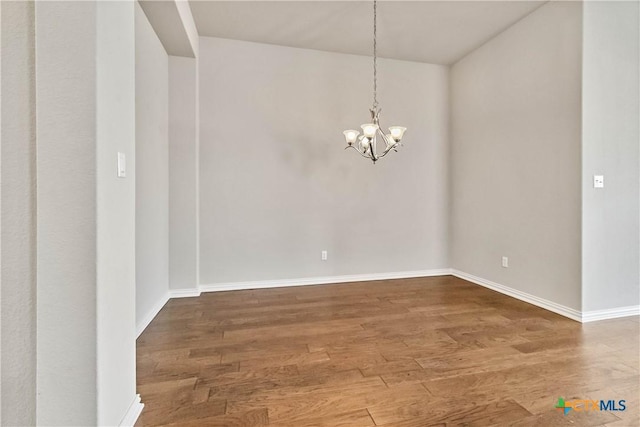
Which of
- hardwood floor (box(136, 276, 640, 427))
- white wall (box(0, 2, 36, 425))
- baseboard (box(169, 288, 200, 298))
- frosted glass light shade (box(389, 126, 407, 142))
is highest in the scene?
frosted glass light shade (box(389, 126, 407, 142))

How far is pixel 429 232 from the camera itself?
4.39 m

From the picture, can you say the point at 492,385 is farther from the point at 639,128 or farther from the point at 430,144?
the point at 430,144

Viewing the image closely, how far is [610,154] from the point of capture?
281 cm

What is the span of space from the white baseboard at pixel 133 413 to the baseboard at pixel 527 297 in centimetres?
357

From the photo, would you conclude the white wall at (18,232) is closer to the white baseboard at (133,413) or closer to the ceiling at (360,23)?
the white baseboard at (133,413)

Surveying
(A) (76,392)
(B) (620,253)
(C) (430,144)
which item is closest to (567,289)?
(B) (620,253)

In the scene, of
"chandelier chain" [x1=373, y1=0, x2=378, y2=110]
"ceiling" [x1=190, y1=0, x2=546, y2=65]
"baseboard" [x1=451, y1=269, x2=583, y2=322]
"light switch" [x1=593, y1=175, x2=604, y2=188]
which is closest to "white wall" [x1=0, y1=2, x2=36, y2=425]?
"ceiling" [x1=190, y1=0, x2=546, y2=65]

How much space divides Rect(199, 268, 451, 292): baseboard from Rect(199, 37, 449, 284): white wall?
70 mm

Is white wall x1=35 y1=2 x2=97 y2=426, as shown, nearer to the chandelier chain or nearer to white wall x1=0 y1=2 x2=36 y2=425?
white wall x1=0 y1=2 x2=36 y2=425

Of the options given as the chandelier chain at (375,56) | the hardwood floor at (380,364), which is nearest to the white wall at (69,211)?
the hardwood floor at (380,364)

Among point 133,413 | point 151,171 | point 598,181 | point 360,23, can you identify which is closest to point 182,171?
point 151,171

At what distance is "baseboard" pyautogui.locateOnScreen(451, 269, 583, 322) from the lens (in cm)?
281

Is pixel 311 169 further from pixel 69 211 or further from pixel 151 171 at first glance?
pixel 69 211

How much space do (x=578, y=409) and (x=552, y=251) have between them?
1.86m
